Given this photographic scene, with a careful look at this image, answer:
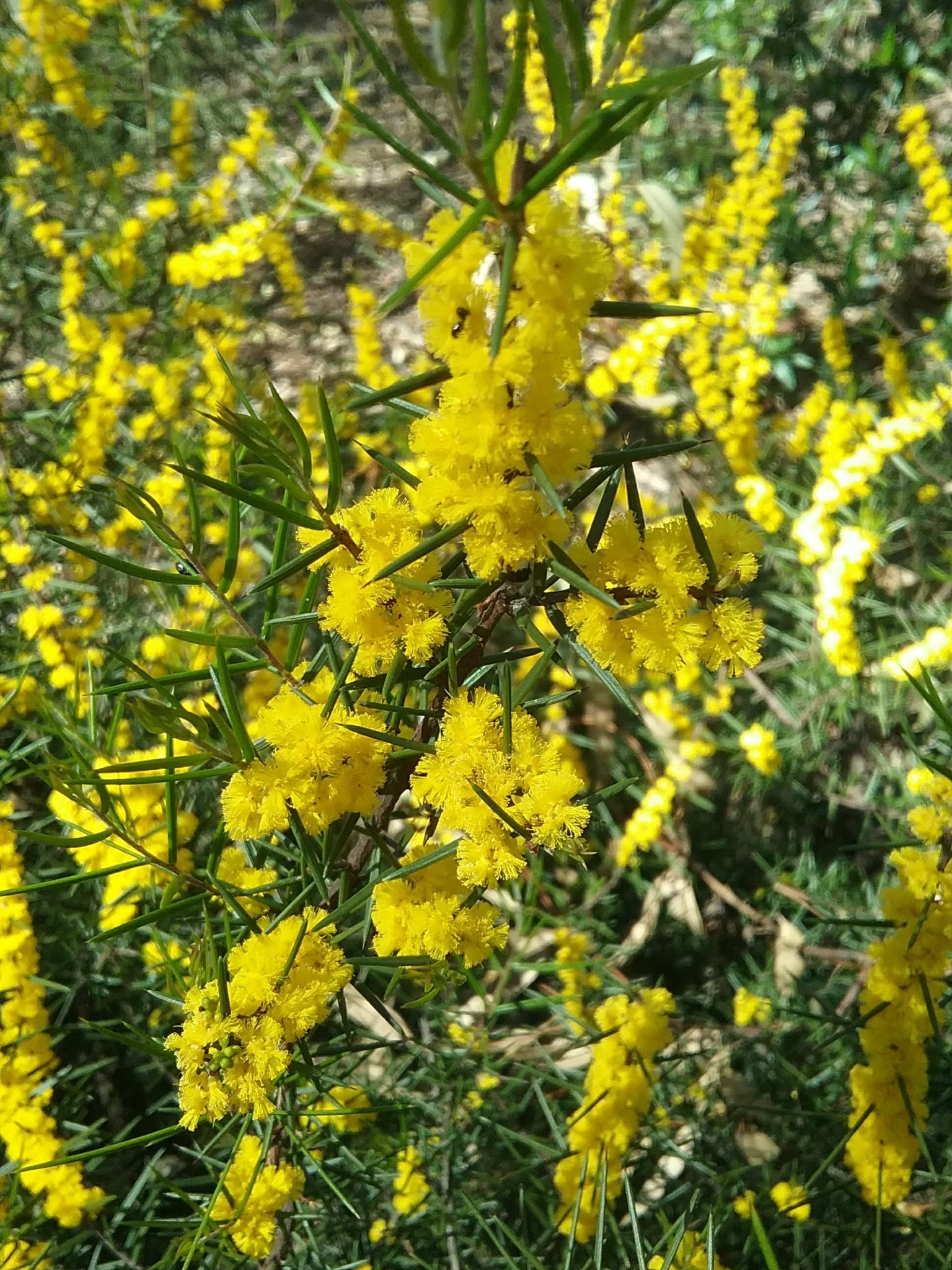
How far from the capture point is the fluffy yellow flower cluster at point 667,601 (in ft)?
1.59

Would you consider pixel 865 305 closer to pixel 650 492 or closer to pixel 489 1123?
pixel 650 492

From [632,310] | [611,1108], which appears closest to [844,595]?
[611,1108]

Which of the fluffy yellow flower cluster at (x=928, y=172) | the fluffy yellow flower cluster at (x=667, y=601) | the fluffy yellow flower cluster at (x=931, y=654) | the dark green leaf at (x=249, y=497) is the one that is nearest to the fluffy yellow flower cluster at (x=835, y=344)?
the fluffy yellow flower cluster at (x=928, y=172)

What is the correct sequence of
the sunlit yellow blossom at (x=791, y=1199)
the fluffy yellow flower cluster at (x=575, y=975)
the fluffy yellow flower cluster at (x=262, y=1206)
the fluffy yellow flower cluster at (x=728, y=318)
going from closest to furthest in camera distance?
the fluffy yellow flower cluster at (x=262, y=1206)
the sunlit yellow blossom at (x=791, y=1199)
the fluffy yellow flower cluster at (x=575, y=975)
the fluffy yellow flower cluster at (x=728, y=318)

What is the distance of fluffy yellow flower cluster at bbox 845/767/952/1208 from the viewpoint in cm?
76

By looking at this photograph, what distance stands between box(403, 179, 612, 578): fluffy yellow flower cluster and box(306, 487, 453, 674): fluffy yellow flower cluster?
54 millimetres

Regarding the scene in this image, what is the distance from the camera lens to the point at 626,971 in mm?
1680

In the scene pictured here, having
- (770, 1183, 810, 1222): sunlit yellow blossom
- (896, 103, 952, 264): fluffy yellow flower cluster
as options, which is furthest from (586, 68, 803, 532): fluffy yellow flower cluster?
(770, 1183, 810, 1222): sunlit yellow blossom

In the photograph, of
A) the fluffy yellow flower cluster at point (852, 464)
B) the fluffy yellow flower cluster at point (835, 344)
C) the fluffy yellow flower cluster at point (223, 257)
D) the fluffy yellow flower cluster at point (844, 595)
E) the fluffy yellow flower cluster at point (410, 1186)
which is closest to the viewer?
the fluffy yellow flower cluster at point (410, 1186)

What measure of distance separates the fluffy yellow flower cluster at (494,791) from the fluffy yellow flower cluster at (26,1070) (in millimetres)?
591

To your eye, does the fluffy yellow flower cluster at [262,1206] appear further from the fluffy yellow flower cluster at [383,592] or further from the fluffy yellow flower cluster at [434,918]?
the fluffy yellow flower cluster at [383,592]

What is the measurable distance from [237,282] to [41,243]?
0.55 metres

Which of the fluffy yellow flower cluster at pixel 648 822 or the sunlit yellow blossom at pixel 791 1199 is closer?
the sunlit yellow blossom at pixel 791 1199

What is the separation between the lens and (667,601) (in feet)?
1.58
